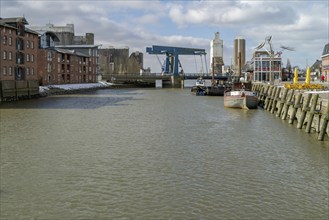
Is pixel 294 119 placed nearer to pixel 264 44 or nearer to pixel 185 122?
pixel 185 122

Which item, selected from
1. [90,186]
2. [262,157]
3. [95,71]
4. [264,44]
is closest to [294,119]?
[262,157]

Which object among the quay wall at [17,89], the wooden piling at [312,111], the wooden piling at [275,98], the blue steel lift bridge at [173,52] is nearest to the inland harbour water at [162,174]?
the wooden piling at [312,111]

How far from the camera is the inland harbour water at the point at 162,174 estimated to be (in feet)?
38.9

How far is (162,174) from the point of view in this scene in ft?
51.4

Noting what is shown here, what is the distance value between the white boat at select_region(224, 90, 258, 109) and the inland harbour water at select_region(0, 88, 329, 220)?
16652 mm

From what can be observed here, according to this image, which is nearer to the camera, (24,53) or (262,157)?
(262,157)

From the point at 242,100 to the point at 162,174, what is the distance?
3094cm

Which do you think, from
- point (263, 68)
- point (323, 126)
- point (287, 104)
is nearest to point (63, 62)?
point (263, 68)

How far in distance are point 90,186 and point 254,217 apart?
5.64 meters

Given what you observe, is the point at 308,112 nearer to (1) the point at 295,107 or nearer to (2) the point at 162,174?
(1) the point at 295,107

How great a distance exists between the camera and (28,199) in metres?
12.7

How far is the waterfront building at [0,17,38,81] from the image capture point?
61531mm

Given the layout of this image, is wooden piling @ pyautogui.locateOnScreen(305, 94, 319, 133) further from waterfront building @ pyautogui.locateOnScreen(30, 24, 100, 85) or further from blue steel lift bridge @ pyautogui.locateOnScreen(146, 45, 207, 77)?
blue steel lift bridge @ pyautogui.locateOnScreen(146, 45, 207, 77)

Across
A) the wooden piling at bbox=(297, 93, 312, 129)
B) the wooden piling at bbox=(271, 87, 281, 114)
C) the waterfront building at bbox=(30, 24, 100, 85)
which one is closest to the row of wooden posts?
the wooden piling at bbox=(297, 93, 312, 129)
